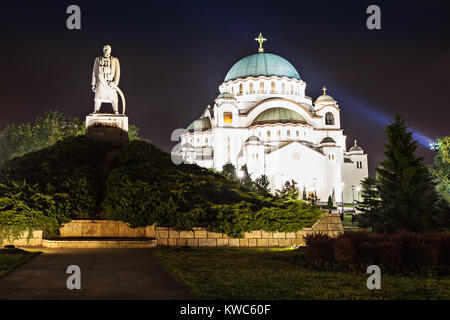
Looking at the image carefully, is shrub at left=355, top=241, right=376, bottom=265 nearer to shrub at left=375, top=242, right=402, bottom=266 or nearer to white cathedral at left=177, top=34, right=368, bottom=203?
shrub at left=375, top=242, right=402, bottom=266

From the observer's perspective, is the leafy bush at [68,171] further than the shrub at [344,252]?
Yes

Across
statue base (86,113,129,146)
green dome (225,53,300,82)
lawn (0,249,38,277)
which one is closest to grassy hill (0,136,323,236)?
lawn (0,249,38,277)

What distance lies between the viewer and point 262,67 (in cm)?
6475

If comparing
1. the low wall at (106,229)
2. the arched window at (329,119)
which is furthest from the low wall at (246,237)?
the arched window at (329,119)

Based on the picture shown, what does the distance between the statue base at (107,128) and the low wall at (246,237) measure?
758 cm

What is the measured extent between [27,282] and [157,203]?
6.98 meters

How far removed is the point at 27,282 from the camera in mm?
7391

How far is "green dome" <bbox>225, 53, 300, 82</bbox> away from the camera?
64.5 metres

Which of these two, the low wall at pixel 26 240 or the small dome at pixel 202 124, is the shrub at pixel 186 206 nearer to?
the low wall at pixel 26 240

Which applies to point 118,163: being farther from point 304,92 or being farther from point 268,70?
point 304,92

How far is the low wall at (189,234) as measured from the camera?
13.8m

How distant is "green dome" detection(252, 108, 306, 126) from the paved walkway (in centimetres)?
4747

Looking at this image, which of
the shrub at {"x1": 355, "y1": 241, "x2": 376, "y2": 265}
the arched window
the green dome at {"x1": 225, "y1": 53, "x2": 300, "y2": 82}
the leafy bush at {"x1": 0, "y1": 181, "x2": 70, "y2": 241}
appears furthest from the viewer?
the arched window
